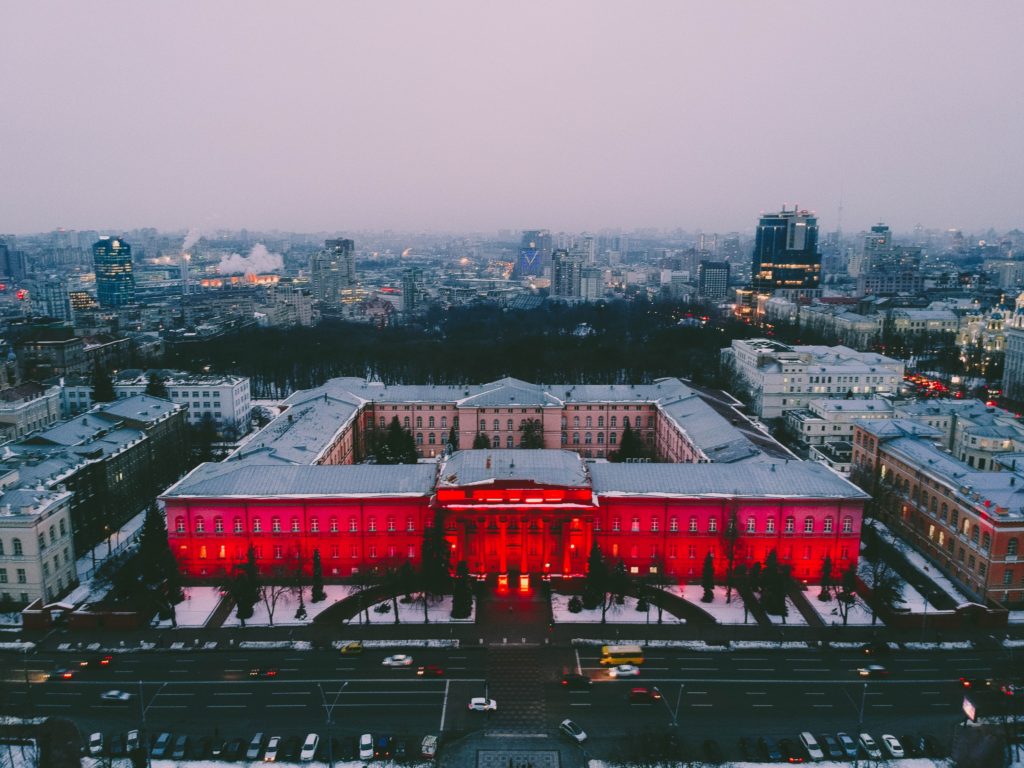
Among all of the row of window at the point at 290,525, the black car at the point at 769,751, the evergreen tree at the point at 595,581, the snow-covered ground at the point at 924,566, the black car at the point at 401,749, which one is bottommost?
the black car at the point at 401,749

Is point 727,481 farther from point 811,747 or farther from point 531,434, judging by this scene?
point 531,434

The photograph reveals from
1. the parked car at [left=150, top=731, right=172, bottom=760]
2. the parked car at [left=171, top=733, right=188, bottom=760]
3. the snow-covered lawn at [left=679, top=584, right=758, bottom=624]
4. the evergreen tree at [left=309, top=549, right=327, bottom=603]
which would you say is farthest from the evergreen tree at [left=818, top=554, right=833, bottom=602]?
the parked car at [left=150, top=731, right=172, bottom=760]

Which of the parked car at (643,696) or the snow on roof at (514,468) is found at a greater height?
the snow on roof at (514,468)

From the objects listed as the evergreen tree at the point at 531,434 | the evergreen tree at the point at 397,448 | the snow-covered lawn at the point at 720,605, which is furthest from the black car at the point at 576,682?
the evergreen tree at the point at 531,434

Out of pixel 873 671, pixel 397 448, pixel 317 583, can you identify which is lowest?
pixel 873 671

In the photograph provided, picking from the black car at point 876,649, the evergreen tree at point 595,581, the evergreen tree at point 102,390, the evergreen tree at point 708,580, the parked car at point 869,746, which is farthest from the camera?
the evergreen tree at point 102,390

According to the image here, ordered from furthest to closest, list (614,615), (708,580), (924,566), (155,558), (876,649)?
(924,566) → (708,580) → (155,558) → (614,615) → (876,649)

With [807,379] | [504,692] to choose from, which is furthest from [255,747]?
[807,379]

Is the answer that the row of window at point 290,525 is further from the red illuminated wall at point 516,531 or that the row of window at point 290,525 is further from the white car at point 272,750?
the white car at point 272,750

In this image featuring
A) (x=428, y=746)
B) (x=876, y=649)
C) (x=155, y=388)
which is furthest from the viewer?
(x=155, y=388)
